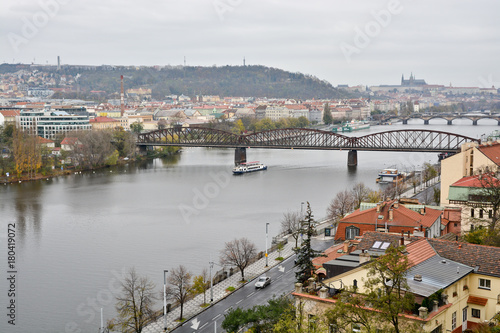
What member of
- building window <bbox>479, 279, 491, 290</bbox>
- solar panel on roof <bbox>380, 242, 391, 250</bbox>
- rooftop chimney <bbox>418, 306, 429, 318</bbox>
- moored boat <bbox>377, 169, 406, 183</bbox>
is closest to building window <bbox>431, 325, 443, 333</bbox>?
rooftop chimney <bbox>418, 306, 429, 318</bbox>

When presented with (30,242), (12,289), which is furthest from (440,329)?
(30,242)

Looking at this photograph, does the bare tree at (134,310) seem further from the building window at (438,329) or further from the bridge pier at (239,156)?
the bridge pier at (239,156)

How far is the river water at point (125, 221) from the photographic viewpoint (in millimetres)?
11773

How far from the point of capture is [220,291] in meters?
11.6

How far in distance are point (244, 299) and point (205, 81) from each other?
119834 millimetres

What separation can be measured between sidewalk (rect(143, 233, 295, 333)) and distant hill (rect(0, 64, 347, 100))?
98072 millimetres

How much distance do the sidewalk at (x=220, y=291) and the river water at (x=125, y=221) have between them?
1039 mm

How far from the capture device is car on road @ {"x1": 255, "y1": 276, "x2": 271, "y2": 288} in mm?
11420

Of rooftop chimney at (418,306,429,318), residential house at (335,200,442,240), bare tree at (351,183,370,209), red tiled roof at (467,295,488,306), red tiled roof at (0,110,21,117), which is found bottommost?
bare tree at (351,183,370,209)

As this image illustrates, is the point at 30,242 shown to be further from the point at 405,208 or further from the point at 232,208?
the point at 405,208

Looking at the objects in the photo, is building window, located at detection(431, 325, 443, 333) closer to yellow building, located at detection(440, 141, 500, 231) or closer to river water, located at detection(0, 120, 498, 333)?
river water, located at detection(0, 120, 498, 333)

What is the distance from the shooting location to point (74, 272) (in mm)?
13203

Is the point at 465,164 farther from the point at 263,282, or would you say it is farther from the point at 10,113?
the point at 10,113

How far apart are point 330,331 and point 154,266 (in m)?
8.12
